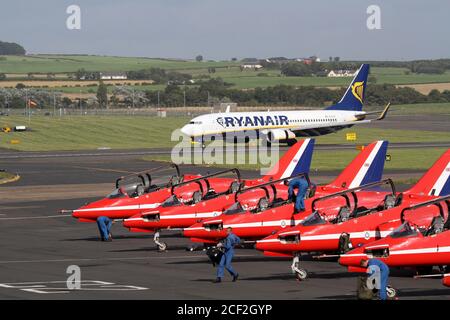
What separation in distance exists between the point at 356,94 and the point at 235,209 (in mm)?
88379

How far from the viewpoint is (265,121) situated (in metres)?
120

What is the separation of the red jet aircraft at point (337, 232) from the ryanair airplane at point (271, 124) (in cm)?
7920

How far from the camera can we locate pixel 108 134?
146 meters

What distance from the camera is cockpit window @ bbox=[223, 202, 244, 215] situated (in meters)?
42.3

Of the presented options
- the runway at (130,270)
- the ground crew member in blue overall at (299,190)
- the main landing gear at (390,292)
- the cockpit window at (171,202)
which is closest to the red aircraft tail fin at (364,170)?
the ground crew member in blue overall at (299,190)

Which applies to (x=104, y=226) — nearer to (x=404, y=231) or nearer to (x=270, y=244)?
(x=270, y=244)

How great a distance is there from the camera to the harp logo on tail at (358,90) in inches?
5029

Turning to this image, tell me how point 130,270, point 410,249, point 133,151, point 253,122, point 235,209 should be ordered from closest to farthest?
point 410,249 < point 130,270 < point 235,209 < point 253,122 < point 133,151

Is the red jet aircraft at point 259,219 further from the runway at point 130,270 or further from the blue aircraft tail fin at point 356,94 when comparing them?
the blue aircraft tail fin at point 356,94

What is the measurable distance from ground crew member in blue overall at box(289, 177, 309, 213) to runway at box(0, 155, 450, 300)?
216 cm

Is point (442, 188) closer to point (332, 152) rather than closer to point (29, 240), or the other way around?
Answer: point (29, 240)

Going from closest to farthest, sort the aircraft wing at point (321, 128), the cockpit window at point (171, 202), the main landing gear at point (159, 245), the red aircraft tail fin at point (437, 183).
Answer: the red aircraft tail fin at point (437, 183) < the main landing gear at point (159, 245) < the cockpit window at point (171, 202) < the aircraft wing at point (321, 128)

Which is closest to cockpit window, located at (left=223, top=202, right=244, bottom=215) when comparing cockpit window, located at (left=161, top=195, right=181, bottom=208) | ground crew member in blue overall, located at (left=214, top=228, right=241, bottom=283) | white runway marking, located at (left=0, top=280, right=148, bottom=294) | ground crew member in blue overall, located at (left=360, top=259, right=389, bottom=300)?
cockpit window, located at (left=161, top=195, right=181, bottom=208)

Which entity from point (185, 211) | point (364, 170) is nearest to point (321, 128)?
point (364, 170)
